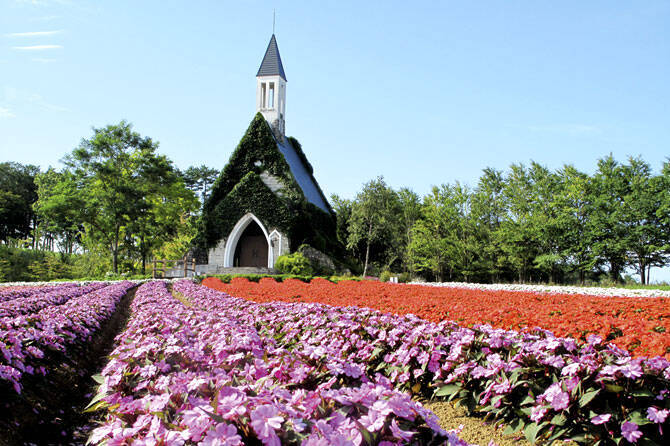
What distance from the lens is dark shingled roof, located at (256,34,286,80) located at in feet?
108

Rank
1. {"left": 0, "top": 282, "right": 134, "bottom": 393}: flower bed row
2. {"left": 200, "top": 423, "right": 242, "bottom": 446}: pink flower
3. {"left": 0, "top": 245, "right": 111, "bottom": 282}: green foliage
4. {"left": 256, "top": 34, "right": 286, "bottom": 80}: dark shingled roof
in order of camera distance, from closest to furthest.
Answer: {"left": 200, "top": 423, "right": 242, "bottom": 446}: pink flower → {"left": 0, "top": 282, "right": 134, "bottom": 393}: flower bed row → {"left": 0, "top": 245, "right": 111, "bottom": 282}: green foliage → {"left": 256, "top": 34, "right": 286, "bottom": 80}: dark shingled roof

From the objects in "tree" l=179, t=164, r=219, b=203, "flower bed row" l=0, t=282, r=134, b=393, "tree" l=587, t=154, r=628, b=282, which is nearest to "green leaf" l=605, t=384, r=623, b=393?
"flower bed row" l=0, t=282, r=134, b=393

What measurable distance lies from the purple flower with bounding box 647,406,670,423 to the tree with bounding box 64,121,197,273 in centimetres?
3106

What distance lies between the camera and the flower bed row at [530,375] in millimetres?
2498

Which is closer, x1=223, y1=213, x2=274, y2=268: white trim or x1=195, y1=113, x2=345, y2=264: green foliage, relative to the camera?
x1=195, y1=113, x2=345, y2=264: green foliage

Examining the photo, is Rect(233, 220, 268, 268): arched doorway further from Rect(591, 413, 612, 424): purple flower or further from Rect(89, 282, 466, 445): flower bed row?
Rect(591, 413, 612, 424): purple flower

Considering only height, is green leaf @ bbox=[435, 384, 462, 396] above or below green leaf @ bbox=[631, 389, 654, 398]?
below

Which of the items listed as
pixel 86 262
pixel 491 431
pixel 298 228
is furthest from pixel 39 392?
pixel 86 262

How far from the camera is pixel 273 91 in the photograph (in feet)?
109

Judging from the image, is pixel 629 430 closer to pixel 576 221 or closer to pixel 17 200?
pixel 576 221

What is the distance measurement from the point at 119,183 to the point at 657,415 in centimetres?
3243

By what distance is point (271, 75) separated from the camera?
3288 cm

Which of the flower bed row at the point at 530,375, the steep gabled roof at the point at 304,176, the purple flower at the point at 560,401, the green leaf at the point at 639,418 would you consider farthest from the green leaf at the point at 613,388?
the steep gabled roof at the point at 304,176

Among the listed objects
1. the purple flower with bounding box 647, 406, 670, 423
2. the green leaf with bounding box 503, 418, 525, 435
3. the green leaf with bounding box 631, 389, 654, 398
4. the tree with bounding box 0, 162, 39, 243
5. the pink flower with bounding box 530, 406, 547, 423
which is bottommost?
the green leaf with bounding box 503, 418, 525, 435
